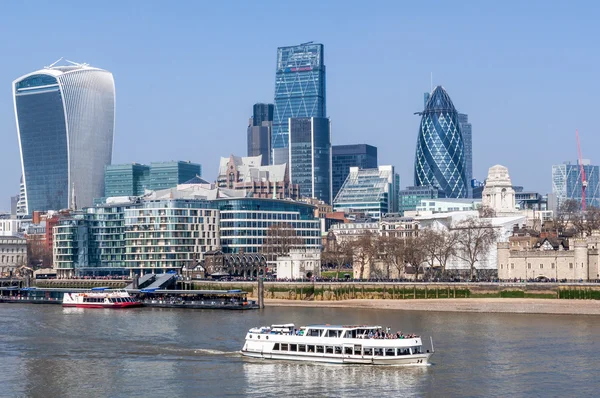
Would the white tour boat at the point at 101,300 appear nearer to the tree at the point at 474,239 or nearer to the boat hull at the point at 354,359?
the tree at the point at 474,239

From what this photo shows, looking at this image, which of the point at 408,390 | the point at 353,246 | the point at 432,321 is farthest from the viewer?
the point at 353,246

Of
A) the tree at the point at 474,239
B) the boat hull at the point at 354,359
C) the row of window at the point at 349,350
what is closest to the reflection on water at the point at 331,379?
the boat hull at the point at 354,359

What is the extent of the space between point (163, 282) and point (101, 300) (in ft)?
56.2

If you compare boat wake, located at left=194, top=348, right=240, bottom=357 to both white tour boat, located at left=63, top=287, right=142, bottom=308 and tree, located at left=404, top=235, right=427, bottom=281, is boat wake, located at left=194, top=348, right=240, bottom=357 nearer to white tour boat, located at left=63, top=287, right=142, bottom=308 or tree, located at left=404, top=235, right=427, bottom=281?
white tour boat, located at left=63, top=287, right=142, bottom=308

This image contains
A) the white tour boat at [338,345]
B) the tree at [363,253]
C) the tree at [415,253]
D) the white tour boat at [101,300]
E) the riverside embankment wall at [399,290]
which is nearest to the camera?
Answer: the white tour boat at [338,345]

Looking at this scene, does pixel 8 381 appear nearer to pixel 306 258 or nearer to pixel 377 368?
pixel 377 368

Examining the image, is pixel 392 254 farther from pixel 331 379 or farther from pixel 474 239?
pixel 331 379

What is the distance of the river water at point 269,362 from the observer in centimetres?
7150

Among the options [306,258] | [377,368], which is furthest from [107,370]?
[306,258]

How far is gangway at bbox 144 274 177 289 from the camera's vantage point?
525ft

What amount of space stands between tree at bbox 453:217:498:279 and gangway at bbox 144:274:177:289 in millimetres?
45451

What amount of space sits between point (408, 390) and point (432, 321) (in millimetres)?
42017

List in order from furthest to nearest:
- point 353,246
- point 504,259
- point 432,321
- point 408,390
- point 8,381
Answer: point 353,246, point 504,259, point 432,321, point 8,381, point 408,390

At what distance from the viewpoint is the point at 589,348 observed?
3433 inches
